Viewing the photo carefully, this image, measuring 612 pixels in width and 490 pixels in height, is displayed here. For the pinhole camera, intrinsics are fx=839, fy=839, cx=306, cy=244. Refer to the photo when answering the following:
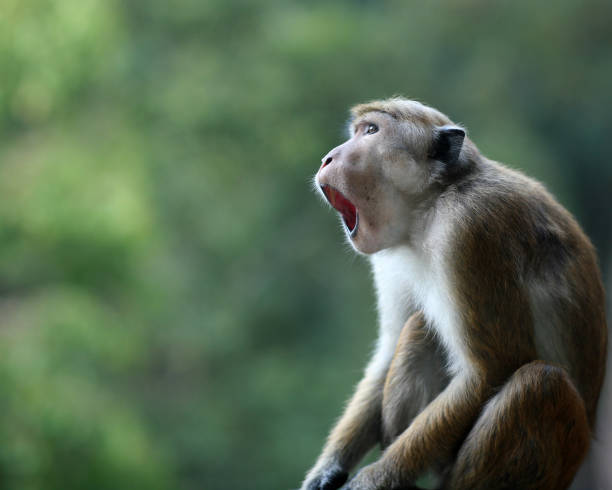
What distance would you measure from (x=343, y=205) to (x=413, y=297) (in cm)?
44

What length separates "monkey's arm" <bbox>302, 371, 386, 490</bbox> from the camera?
3096mm

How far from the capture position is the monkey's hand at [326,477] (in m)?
3.03

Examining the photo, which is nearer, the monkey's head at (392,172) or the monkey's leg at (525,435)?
the monkey's leg at (525,435)

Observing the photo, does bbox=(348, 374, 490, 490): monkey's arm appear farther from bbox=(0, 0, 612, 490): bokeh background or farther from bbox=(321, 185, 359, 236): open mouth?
bbox=(0, 0, 612, 490): bokeh background

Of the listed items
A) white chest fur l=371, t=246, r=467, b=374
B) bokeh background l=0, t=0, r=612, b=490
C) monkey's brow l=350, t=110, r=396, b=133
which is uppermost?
bokeh background l=0, t=0, r=612, b=490

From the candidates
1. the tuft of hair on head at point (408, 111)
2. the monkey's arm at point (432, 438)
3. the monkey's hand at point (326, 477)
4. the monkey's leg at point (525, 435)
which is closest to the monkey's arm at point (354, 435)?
the monkey's hand at point (326, 477)

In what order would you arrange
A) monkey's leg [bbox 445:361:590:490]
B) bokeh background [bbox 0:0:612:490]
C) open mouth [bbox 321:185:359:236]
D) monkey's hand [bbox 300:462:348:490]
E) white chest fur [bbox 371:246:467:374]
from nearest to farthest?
monkey's leg [bbox 445:361:590:490]
white chest fur [bbox 371:246:467:374]
open mouth [bbox 321:185:359:236]
monkey's hand [bbox 300:462:348:490]
bokeh background [bbox 0:0:612:490]

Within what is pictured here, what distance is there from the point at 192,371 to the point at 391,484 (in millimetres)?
7354

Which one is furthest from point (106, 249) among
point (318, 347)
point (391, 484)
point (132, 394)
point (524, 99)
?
point (524, 99)

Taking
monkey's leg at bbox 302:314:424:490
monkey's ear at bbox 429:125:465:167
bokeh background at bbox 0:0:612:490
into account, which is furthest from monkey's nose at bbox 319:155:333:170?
bokeh background at bbox 0:0:612:490

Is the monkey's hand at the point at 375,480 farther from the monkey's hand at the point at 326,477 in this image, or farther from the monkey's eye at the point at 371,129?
the monkey's eye at the point at 371,129

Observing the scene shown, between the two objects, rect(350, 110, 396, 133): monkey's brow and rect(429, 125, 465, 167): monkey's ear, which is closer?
rect(429, 125, 465, 167): monkey's ear

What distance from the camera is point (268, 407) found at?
9117mm

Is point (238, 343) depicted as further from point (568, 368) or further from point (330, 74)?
point (568, 368)
